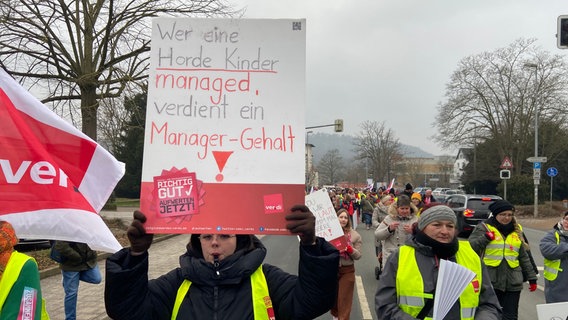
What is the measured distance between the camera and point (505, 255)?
5.43 m

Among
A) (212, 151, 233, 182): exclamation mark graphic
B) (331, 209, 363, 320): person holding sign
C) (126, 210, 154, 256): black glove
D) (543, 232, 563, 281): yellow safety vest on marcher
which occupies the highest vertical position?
(212, 151, 233, 182): exclamation mark graphic

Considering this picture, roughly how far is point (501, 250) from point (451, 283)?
281 centimetres

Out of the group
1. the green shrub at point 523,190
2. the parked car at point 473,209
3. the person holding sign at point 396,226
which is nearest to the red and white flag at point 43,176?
the person holding sign at point 396,226

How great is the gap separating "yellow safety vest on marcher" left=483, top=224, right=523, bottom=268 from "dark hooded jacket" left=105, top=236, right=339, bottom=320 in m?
3.86

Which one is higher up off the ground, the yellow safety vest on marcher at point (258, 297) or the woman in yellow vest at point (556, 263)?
the yellow safety vest on marcher at point (258, 297)

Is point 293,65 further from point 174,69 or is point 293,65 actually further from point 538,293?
point 538,293

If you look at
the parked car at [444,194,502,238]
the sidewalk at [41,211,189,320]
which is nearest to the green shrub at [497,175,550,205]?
the parked car at [444,194,502,238]

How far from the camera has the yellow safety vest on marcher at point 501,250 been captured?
17.7 feet

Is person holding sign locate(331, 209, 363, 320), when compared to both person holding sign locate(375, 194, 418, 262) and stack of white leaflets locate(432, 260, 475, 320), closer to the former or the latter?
person holding sign locate(375, 194, 418, 262)

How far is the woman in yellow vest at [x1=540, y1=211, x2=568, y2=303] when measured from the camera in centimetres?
527

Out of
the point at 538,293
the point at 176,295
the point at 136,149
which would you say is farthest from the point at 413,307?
the point at 136,149

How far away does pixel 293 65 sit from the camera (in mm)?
2381

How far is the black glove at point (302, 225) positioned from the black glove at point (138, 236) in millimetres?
658

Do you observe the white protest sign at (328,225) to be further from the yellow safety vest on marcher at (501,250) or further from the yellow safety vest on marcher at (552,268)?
the yellow safety vest on marcher at (552,268)
